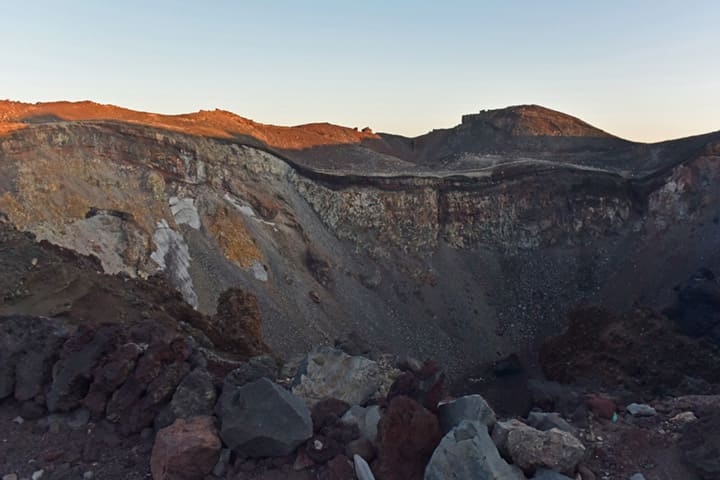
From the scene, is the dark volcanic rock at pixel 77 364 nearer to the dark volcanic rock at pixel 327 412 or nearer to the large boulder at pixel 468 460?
the dark volcanic rock at pixel 327 412

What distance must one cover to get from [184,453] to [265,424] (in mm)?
1002

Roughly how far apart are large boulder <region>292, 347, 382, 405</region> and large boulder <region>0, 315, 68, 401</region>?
3.84 metres

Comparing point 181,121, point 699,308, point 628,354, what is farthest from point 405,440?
point 181,121

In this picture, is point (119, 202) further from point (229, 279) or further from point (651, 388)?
point (651, 388)

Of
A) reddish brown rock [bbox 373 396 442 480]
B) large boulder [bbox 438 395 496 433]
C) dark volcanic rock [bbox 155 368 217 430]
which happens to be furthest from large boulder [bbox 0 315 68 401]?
large boulder [bbox 438 395 496 433]

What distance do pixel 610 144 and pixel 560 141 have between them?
17.0 ft

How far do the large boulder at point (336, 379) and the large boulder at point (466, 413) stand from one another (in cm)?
145

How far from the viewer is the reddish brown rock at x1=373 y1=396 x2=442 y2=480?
245 inches

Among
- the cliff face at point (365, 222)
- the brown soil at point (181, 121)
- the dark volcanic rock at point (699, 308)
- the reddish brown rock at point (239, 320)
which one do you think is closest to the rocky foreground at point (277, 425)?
the reddish brown rock at point (239, 320)

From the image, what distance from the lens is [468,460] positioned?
18.9 feet

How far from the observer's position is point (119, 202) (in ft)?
88.0

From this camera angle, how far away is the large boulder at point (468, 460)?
18.7 ft

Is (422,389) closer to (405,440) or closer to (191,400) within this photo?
(405,440)

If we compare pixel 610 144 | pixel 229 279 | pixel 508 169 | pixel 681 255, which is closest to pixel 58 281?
pixel 229 279
